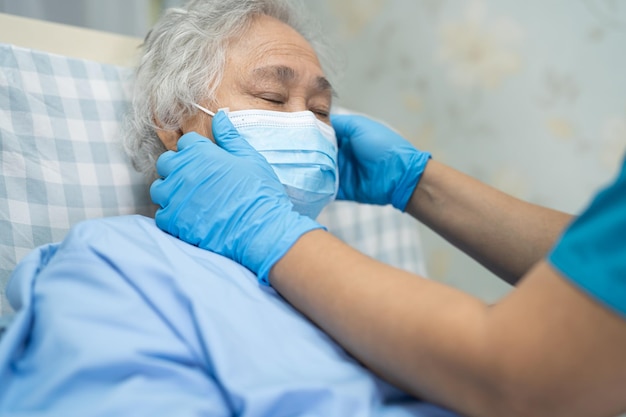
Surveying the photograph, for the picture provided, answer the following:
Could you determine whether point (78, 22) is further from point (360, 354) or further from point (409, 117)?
point (360, 354)

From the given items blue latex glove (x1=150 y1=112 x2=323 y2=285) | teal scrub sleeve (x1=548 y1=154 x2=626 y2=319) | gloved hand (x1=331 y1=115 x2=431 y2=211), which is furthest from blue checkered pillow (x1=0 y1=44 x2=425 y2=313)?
teal scrub sleeve (x1=548 y1=154 x2=626 y2=319)

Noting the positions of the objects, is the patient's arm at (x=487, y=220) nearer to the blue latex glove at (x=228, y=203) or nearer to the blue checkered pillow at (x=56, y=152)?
the blue latex glove at (x=228, y=203)

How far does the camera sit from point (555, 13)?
4.58 feet

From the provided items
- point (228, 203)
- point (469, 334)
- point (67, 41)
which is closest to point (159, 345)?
point (228, 203)

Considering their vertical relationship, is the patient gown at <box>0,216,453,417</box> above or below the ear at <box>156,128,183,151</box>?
below

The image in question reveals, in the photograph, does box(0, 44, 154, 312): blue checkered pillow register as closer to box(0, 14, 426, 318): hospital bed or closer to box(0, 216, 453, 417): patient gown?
box(0, 14, 426, 318): hospital bed

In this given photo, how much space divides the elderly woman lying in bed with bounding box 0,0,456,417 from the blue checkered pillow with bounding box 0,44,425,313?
0.69 feet

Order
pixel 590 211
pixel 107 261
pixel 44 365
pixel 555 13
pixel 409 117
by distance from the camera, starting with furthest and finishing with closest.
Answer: pixel 409 117, pixel 555 13, pixel 107 261, pixel 44 365, pixel 590 211

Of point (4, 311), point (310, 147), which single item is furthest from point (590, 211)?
point (4, 311)

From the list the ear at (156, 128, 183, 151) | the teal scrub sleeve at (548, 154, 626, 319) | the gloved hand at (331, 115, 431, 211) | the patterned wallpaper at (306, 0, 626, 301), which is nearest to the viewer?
the teal scrub sleeve at (548, 154, 626, 319)

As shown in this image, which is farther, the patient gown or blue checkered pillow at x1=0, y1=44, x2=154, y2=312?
blue checkered pillow at x1=0, y1=44, x2=154, y2=312

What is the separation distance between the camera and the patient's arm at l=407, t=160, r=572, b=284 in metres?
0.93

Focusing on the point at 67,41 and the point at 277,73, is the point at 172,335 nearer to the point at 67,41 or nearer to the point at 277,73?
the point at 277,73

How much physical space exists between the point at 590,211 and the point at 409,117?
4.19 ft
